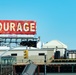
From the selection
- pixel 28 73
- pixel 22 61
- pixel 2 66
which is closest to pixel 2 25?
pixel 22 61

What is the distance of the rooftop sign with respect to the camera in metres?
88.1

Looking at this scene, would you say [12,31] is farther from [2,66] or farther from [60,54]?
[2,66]

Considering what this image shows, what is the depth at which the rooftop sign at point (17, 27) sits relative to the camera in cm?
8812

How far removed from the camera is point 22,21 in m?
89.4

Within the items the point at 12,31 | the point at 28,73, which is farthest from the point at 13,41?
the point at 28,73

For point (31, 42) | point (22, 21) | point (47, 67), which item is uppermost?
point (22, 21)

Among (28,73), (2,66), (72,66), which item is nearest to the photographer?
(28,73)

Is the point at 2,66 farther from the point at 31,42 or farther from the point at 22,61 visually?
the point at 31,42

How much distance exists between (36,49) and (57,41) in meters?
16.5

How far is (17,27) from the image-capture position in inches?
3511

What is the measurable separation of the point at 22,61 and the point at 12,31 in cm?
1171

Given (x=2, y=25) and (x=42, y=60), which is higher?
(x=2, y=25)

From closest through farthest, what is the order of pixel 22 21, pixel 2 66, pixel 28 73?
pixel 28 73
pixel 2 66
pixel 22 21

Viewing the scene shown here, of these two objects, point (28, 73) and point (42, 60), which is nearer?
point (28, 73)
